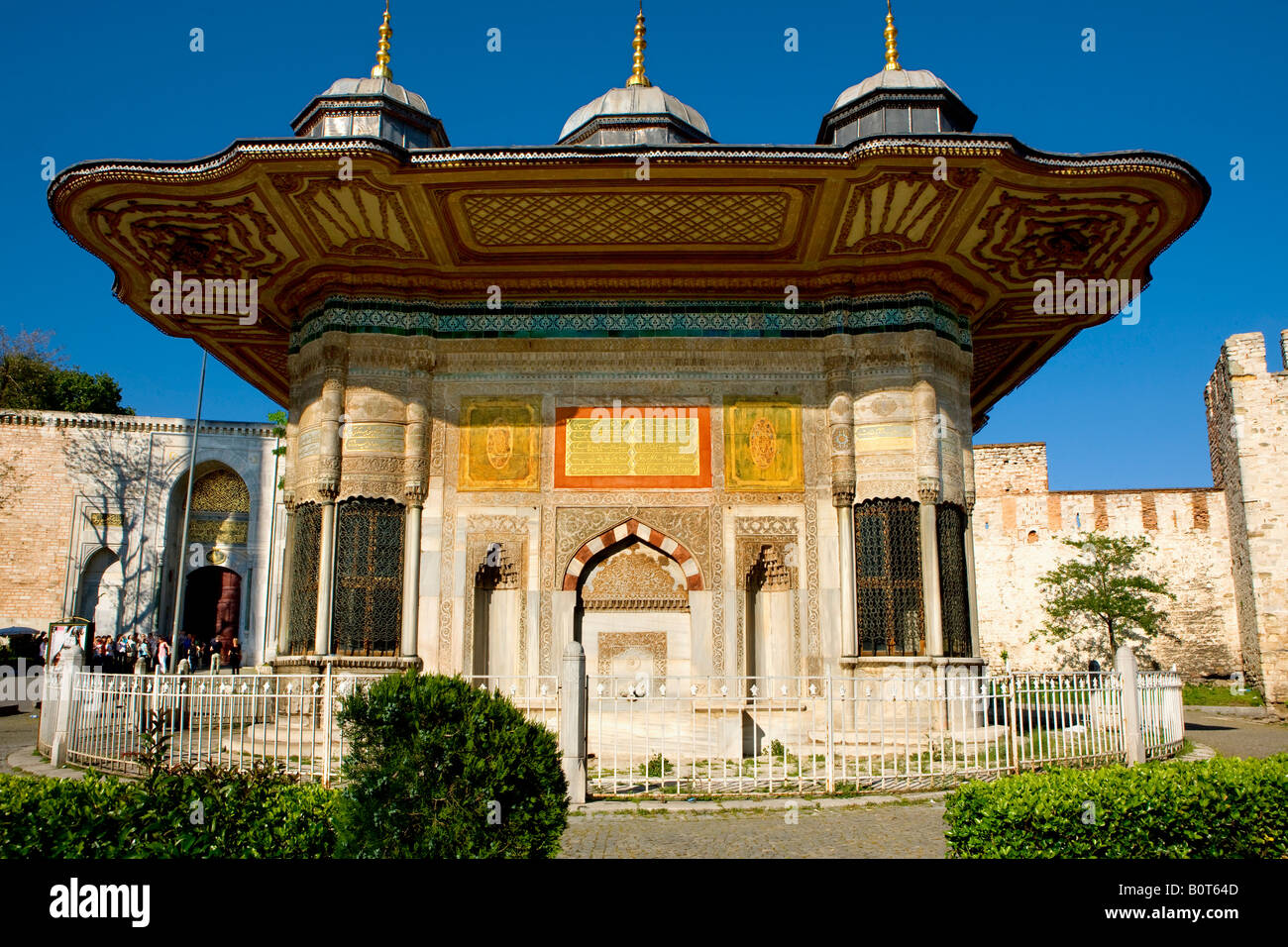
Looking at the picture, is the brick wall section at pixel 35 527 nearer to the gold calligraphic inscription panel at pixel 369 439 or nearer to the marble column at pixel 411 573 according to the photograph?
the gold calligraphic inscription panel at pixel 369 439

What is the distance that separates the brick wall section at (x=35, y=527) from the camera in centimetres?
2478

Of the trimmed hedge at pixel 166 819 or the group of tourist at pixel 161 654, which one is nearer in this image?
the trimmed hedge at pixel 166 819

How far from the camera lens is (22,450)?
25453mm

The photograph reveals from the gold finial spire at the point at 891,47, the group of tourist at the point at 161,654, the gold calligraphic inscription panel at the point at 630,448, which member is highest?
the gold finial spire at the point at 891,47

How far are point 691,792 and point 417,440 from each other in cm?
585

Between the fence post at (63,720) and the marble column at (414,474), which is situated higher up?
the marble column at (414,474)

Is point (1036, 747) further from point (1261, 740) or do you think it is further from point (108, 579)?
point (108, 579)

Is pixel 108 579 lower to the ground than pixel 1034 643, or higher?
higher

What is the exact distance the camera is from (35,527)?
25203 mm

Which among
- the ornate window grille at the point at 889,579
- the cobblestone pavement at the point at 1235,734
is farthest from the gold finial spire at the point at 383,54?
the cobblestone pavement at the point at 1235,734

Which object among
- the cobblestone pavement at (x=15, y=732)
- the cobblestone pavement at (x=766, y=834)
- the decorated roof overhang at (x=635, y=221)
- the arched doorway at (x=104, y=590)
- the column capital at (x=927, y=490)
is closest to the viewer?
the cobblestone pavement at (x=766, y=834)

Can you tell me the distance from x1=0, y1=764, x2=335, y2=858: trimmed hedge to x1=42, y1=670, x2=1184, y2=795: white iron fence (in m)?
2.95

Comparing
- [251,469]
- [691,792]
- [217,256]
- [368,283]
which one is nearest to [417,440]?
[368,283]

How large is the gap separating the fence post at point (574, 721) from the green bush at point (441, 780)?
3.09 meters
